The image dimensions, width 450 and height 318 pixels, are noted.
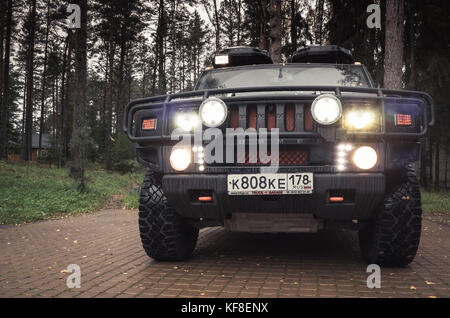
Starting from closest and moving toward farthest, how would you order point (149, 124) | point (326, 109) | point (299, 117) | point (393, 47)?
point (326, 109)
point (299, 117)
point (149, 124)
point (393, 47)

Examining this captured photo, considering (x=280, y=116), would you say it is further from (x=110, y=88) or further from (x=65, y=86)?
(x=65, y=86)

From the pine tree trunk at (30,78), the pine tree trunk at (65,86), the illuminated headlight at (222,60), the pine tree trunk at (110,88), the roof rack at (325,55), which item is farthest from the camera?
the pine tree trunk at (65,86)

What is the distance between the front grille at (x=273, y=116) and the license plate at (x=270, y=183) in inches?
14.4

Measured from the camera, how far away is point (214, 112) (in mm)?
2992

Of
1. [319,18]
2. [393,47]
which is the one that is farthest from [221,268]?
[319,18]

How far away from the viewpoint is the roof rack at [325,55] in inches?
199

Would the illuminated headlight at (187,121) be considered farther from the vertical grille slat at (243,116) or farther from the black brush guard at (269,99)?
the vertical grille slat at (243,116)

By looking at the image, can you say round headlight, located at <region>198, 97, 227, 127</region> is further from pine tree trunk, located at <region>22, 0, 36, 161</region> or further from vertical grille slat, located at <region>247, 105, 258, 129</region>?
pine tree trunk, located at <region>22, 0, 36, 161</region>

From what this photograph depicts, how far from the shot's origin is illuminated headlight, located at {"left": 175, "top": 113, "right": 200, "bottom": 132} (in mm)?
3080

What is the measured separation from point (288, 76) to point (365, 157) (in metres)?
1.95

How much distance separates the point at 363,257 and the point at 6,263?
138 inches

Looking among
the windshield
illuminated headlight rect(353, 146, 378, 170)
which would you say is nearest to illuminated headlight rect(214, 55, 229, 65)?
the windshield

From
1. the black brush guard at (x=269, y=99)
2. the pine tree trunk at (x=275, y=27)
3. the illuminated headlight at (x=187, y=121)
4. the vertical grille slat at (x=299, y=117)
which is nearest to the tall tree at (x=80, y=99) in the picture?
the pine tree trunk at (x=275, y=27)
